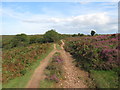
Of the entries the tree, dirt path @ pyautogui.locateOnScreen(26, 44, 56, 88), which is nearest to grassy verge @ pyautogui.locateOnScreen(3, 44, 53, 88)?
dirt path @ pyautogui.locateOnScreen(26, 44, 56, 88)

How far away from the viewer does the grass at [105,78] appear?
1259 cm

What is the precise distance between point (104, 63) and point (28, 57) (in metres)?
13.0

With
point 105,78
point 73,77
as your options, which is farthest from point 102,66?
point 73,77

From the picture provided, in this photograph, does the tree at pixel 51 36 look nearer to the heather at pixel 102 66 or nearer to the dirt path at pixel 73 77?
the heather at pixel 102 66

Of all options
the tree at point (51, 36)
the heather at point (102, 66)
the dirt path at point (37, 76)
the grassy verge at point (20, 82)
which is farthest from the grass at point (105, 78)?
the tree at point (51, 36)

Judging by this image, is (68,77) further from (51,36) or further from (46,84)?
(51,36)

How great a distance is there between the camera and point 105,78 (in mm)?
13672

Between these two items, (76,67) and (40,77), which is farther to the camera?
(76,67)

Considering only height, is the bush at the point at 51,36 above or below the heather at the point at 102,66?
above

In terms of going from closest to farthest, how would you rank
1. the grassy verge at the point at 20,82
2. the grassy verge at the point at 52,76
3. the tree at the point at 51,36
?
Answer: the grassy verge at the point at 20,82 < the grassy verge at the point at 52,76 < the tree at the point at 51,36

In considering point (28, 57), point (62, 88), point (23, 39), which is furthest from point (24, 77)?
point (23, 39)

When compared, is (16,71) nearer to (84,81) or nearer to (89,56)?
(84,81)

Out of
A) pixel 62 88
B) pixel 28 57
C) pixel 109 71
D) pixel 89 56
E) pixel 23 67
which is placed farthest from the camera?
pixel 28 57

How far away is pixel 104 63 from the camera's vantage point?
53.5ft
